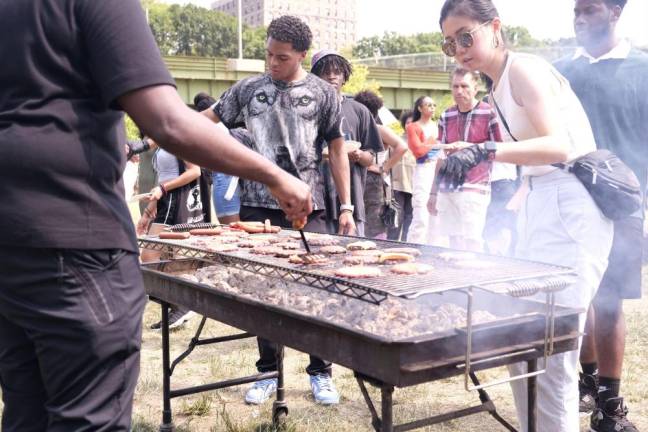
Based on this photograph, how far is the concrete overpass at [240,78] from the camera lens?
92.1 ft

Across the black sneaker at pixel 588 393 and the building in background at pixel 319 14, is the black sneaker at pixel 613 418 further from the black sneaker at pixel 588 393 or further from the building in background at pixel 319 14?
the building in background at pixel 319 14

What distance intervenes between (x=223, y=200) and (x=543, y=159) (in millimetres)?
4312

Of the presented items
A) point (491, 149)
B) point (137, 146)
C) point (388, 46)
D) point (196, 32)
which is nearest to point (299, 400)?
point (491, 149)

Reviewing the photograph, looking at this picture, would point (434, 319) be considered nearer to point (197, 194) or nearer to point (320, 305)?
point (320, 305)

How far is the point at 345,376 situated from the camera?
495 centimetres

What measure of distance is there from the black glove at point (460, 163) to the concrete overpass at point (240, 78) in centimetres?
2347

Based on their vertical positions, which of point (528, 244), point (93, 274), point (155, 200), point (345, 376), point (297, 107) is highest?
point (297, 107)

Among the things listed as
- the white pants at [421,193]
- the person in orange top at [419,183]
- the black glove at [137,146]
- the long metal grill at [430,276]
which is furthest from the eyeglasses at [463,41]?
the white pants at [421,193]

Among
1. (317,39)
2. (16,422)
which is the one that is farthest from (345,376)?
(317,39)

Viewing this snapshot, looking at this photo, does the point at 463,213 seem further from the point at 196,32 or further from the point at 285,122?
the point at 196,32

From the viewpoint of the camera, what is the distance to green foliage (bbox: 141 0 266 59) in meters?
79.8

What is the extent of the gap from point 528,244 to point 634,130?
147 centimetres

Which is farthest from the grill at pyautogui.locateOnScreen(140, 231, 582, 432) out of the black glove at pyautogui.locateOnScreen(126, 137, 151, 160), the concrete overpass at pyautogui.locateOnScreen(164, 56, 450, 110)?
the concrete overpass at pyautogui.locateOnScreen(164, 56, 450, 110)

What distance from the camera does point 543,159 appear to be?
9.46 feet
